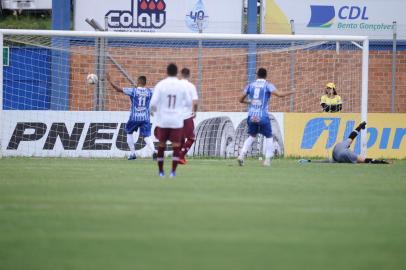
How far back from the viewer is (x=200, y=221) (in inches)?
400

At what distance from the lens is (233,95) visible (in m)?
25.7

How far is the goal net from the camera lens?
76.2 feet

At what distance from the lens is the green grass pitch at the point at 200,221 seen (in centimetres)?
799

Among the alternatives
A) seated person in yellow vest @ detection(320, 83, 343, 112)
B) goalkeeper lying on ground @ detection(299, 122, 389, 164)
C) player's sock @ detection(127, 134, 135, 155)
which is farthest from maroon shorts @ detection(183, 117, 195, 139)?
seated person in yellow vest @ detection(320, 83, 343, 112)

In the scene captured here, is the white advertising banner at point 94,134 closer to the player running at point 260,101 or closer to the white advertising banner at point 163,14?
the player running at point 260,101

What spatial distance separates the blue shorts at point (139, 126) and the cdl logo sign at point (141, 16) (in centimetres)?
682

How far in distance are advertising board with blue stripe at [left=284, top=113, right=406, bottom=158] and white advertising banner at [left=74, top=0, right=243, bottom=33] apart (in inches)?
222

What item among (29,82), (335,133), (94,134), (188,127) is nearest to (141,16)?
(29,82)

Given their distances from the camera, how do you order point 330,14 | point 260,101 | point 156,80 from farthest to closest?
point 330,14 < point 156,80 < point 260,101

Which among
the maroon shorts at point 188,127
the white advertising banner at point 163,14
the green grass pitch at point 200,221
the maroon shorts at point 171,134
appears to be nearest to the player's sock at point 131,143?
the maroon shorts at point 188,127

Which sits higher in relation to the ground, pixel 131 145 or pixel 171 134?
pixel 171 134

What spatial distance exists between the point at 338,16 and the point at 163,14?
17.7 ft

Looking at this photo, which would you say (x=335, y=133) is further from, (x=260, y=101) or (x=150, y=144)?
(x=150, y=144)

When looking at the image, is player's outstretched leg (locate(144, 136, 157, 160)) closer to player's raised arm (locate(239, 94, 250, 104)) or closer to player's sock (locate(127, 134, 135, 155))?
player's sock (locate(127, 134, 135, 155))
